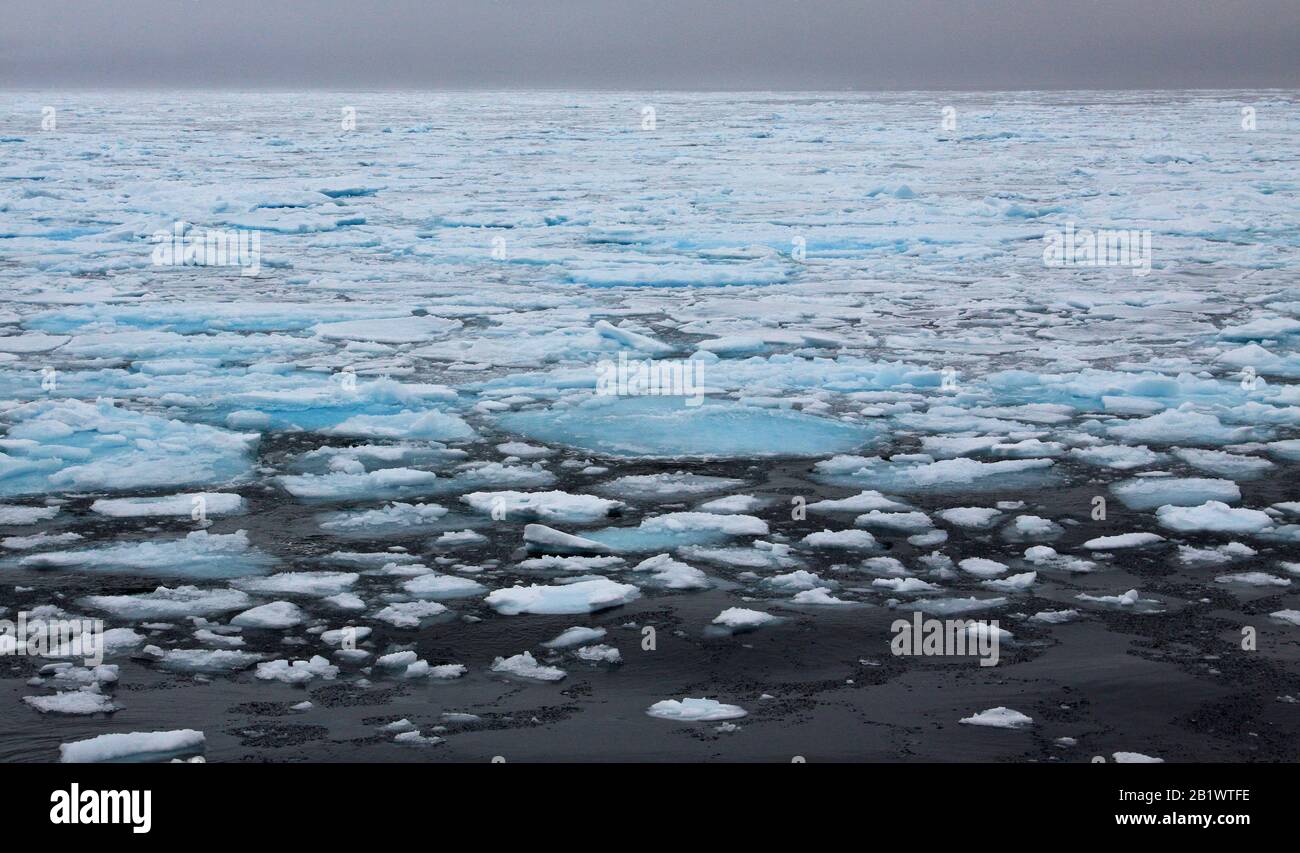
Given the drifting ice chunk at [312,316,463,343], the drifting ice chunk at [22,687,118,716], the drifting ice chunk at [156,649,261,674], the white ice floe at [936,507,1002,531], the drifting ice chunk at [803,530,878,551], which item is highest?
the drifting ice chunk at [312,316,463,343]

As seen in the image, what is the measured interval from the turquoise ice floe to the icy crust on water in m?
0.02

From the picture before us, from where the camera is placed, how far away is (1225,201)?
1510 centimetres

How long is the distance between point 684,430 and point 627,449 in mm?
372

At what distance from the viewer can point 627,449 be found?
566 centimetres

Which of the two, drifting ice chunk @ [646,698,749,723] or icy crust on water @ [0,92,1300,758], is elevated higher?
icy crust on water @ [0,92,1300,758]

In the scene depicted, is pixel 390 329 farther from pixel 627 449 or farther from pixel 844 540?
pixel 844 540

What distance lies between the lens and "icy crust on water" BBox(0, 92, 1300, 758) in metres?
3.76

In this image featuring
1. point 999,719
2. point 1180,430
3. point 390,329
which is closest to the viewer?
point 999,719

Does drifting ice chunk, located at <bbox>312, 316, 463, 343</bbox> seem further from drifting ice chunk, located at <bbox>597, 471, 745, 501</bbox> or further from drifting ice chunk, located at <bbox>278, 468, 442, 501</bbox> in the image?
drifting ice chunk, located at <bbox>597, 471, 745, 501</bbox>

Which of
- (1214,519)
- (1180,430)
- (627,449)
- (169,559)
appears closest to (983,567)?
(1214,519)

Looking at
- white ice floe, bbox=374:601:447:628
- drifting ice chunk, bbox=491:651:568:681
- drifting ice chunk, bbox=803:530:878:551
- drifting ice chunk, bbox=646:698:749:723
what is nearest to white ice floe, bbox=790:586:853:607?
drifting ice chunk, bbox=803:530:878:551

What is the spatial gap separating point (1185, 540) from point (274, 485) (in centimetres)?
337

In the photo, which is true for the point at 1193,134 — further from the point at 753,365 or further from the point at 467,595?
the point at 467,595
